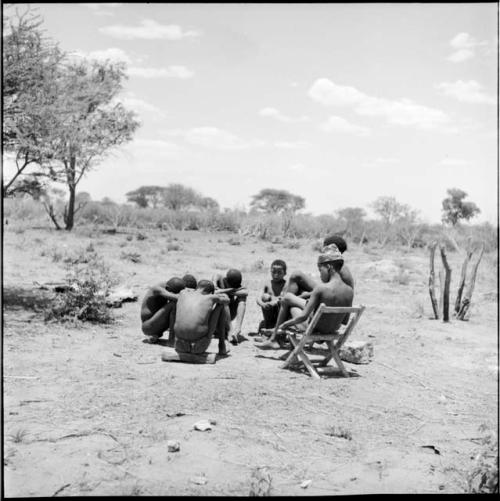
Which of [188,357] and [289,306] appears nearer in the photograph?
[188,357]

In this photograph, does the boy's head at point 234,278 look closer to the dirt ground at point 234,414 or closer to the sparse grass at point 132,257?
the dirt ground at point 234,414

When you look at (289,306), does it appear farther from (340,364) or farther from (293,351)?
(340,364)

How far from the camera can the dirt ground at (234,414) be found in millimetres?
4320

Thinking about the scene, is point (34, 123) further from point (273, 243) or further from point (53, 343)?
point (273, 243)

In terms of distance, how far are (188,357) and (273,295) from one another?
6.30 ft

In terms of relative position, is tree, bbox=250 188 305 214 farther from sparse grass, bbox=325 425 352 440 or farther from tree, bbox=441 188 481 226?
sparse grass, bbox=325 425 352 440

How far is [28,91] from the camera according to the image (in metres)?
9.59

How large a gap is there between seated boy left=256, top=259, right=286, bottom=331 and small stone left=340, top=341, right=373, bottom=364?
1096 millimetres

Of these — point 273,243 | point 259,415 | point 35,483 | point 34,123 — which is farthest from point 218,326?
point 273,243

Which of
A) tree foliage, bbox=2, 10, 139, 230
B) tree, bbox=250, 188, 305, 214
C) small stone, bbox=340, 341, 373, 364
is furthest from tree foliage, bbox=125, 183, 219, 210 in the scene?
small stone, bbox=340, 341, 373, 364

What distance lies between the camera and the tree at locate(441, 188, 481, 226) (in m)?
47.1

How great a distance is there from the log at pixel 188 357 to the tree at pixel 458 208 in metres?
42.6

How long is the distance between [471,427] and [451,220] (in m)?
43.4

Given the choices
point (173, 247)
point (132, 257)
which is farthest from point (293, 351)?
point (173, 247)
